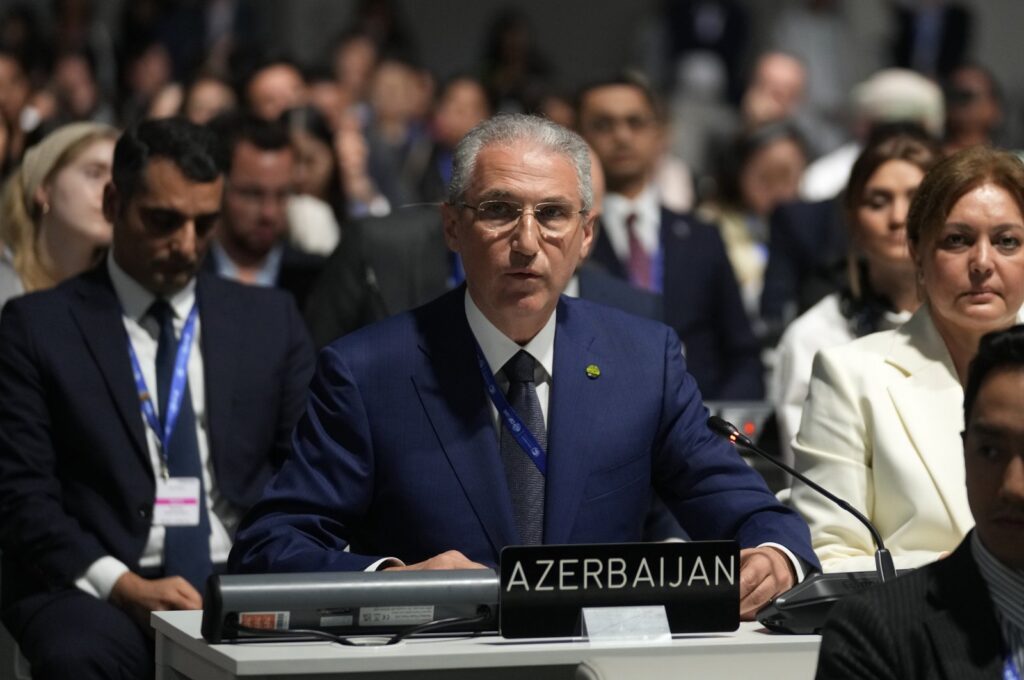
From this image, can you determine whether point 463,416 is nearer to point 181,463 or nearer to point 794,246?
point 181,463

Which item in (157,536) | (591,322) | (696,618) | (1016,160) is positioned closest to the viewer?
(696,618)

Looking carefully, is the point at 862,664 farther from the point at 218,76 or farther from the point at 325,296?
the point at 218,76

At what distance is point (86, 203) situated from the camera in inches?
209

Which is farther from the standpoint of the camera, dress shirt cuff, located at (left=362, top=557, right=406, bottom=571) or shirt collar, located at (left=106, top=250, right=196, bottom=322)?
shirt collar, located at (left=106, top=250, right=196, bottom=322)

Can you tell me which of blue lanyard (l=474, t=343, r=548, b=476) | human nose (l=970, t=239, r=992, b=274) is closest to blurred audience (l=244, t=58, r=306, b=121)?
human nose (l=970, t=239, r=992, b=274)

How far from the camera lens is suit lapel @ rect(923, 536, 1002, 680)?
2396mm

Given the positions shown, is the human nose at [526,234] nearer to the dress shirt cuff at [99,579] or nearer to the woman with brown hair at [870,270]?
the dress shirt cuff at [99,579]

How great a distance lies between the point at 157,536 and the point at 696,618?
1.79 metres

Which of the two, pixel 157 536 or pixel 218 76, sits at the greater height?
pixel 218 76

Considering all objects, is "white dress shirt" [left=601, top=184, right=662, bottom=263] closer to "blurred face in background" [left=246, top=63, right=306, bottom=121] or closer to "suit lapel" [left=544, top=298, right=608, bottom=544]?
"blurred face in background" [left=246, top=63, right=306, bottom=121]

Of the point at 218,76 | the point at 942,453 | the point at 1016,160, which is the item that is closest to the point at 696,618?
the point at 942,453

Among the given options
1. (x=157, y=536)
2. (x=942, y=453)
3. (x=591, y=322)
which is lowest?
(x=157, y=536)

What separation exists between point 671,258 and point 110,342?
2.76m

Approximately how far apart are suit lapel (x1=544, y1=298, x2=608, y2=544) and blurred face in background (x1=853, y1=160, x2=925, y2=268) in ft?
5.59
